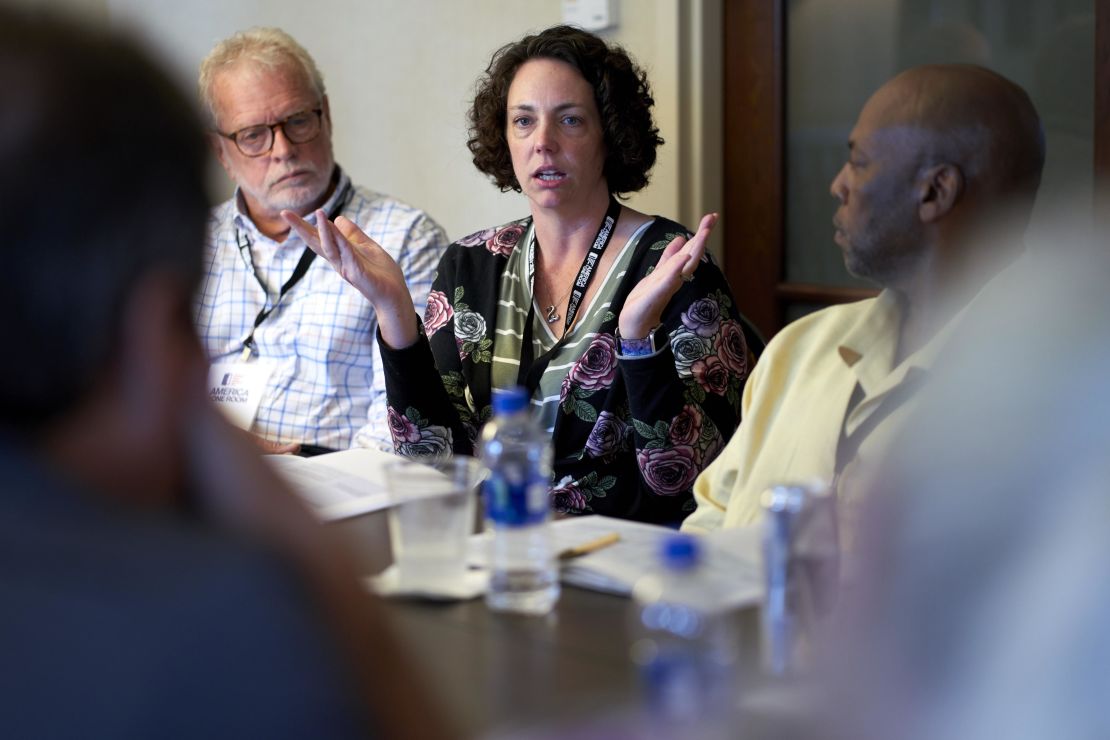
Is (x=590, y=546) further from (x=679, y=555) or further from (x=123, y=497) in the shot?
(x=123, y=497)

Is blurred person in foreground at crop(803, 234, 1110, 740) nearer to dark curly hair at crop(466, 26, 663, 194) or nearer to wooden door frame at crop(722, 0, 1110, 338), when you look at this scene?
dark curly hair at crop(466, 26, 663, 194)

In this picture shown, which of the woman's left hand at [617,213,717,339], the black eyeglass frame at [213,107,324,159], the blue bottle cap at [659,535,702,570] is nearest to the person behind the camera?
the blue bottle cap at [659,535,702,570]

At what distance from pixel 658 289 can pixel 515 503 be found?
0.76 m

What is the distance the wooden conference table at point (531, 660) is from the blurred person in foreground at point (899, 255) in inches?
21.4

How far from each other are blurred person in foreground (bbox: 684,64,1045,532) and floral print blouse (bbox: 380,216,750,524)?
0.25 metres

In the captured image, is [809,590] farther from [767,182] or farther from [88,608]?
[767,182]

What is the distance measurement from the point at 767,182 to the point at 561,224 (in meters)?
0.86

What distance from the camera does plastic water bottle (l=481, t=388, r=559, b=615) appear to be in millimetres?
1298

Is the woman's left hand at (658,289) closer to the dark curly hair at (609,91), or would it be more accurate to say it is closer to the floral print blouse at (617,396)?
the floral print blouse at (617,396)

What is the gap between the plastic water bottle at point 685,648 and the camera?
3.02 ft

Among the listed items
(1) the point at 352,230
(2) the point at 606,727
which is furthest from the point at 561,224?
(2) the point at 606,727

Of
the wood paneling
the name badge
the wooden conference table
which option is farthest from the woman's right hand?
the wood paneling

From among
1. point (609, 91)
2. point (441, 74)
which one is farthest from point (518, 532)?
point (441, 74)

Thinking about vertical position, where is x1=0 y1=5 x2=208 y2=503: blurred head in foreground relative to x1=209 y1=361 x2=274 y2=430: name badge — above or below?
above
